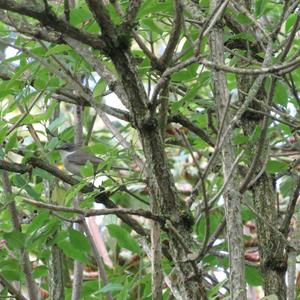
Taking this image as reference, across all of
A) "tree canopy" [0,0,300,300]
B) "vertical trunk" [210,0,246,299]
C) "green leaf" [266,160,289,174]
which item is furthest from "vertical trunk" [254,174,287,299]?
"vertical trunk" [210,0,246,299]

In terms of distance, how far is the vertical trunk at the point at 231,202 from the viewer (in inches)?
79.0

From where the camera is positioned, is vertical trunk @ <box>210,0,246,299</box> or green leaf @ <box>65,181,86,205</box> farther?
green leaf @ <box>65,181,86,205</box>

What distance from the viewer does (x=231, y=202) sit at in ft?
7.00

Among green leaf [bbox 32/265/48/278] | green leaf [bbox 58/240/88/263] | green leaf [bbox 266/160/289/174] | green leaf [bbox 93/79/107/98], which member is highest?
green leaf [bbox 93/79/107/98]

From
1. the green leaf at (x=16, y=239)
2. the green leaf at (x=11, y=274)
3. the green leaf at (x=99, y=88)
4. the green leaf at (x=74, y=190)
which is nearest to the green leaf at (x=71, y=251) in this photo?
the green leaf at (x=16, y=239)

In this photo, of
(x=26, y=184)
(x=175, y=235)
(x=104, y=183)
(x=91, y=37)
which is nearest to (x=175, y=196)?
(x=175, y=235)

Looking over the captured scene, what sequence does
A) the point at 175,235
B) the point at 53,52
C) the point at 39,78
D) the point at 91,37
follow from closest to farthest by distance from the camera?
the point at 91,37 → the point at 175,235 → the point at 53,52 → the point at 39,78

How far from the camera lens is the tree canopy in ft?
6.56

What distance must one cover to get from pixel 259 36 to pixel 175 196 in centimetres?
100

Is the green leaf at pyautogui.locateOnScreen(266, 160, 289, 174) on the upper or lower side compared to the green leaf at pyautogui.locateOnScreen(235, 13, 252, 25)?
lower

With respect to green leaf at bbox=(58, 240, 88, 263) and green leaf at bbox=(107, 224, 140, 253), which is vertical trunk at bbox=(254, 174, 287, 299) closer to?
green leaf at bbox=(107, 224, 140, 253)

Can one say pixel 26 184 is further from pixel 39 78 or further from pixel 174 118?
pixel 174 118

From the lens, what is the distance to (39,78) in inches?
110

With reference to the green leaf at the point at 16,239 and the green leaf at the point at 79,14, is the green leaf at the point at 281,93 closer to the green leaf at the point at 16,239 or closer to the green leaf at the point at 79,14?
the green leaf at the point at 79,14
